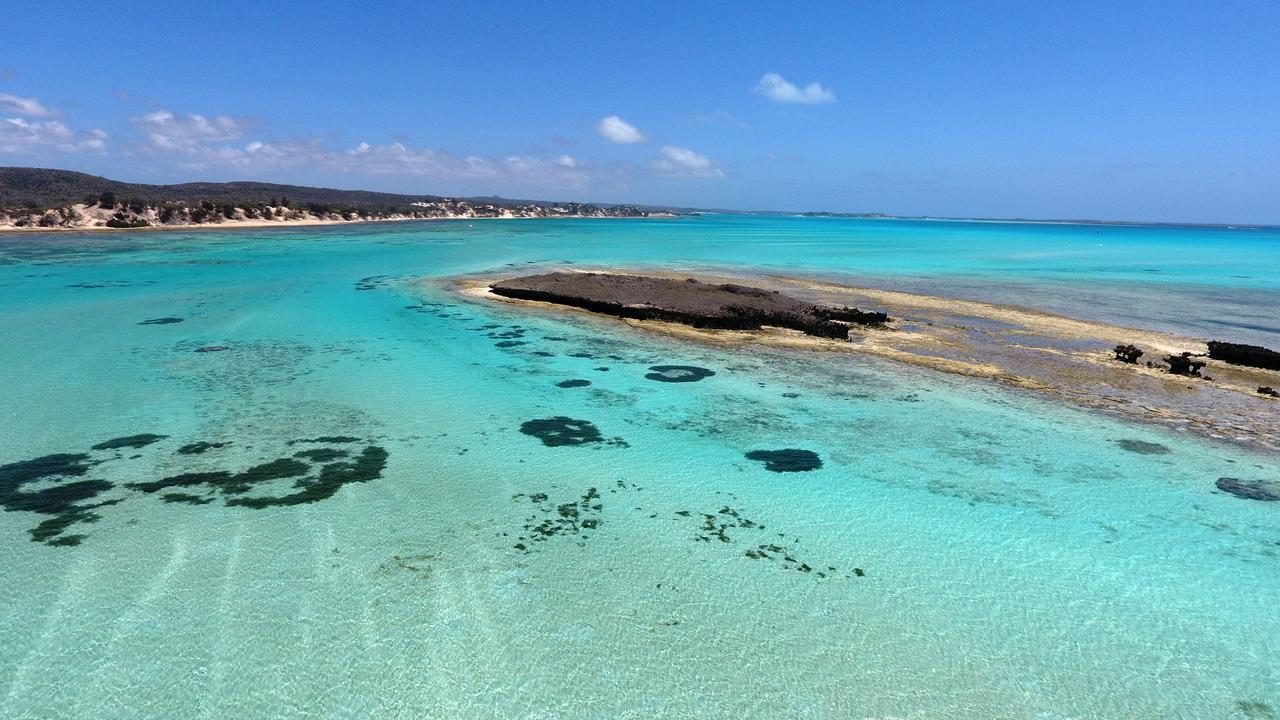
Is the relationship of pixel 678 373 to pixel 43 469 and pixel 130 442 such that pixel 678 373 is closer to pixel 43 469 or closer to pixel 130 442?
pixel 130 442

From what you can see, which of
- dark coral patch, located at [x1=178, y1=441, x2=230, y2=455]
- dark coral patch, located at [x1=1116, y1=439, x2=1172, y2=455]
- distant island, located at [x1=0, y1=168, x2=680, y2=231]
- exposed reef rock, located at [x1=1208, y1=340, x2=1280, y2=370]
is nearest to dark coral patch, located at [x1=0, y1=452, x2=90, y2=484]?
dark coral patch, located at [x1=178, y1=441, x2=230, y2=455]

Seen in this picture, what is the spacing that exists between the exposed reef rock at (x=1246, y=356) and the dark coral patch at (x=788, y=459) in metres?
14.9

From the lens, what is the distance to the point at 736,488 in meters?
9.33

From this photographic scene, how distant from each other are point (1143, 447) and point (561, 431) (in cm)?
1022

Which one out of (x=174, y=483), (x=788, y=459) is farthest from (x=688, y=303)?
(x=174, y=483)

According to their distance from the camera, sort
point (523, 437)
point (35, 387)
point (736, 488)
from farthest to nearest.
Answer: point (35, 387) → point (523, 437) → point (736, 488)

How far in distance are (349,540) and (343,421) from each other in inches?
181

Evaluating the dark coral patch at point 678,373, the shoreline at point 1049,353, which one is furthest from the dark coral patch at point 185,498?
the shoreline at point 1049,353

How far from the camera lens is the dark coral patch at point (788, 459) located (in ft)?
33.0

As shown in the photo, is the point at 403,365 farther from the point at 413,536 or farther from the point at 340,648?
the point at 340,648

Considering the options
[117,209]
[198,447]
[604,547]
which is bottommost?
[604,547]

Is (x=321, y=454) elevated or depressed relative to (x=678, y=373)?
depressed

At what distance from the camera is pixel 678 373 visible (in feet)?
51.0

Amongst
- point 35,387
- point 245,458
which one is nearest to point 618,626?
point 245,458
